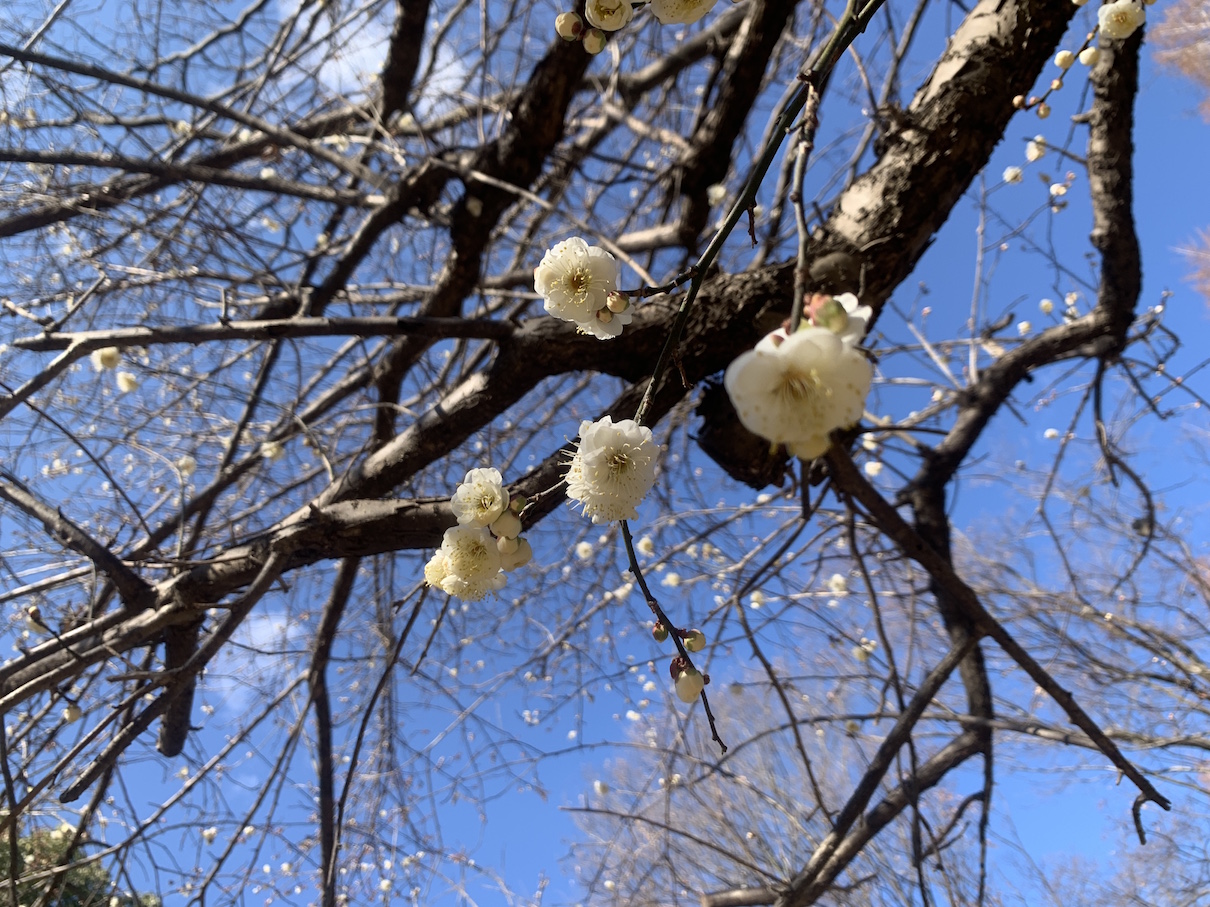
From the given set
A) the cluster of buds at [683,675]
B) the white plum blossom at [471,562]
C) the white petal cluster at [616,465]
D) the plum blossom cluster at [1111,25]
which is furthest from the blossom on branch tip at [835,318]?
the plum blossom cluster at [1111,25]

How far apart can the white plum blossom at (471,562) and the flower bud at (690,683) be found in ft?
0.87

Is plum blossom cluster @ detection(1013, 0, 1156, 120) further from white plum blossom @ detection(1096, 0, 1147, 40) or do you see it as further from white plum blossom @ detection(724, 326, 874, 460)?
white plum blossom @ detection(724, 326, 874, 460)

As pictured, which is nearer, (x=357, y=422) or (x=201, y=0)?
(x=201, y=0)

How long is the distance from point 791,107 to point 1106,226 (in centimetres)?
217

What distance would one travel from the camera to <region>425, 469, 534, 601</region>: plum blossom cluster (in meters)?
0.86

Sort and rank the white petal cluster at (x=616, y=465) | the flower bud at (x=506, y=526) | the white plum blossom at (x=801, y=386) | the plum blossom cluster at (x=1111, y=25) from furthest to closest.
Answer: the plum blossom cluster at (x=1111, y=25), the flower bud at (x=506, y=526), the white petal cluster at (x=616, y=465), the white plum blossom at (x=801, y=386)

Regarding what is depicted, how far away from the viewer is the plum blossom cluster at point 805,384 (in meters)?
0.48

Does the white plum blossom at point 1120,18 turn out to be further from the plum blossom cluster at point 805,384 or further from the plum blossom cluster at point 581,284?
the plum blossom cluster at point 805,384

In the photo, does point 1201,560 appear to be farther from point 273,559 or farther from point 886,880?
point 273,559

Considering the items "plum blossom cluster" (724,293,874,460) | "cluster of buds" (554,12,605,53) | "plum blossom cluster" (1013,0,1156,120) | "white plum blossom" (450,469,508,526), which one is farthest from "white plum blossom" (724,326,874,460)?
"plum blossom cluster" (1013,0,1156,120)

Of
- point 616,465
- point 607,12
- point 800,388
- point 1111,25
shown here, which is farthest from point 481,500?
point 1111,25

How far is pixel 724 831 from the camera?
2.48 meters

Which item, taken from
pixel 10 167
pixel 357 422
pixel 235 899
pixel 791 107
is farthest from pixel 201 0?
pixel 235 899

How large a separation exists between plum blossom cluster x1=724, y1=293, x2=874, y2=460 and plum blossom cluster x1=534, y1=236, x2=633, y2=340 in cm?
34
